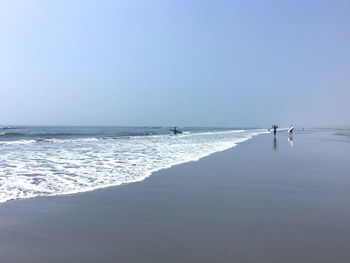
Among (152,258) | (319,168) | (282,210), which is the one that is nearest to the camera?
(152,258)

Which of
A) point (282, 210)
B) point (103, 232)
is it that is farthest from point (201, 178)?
point (103, 232)

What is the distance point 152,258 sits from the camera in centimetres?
335

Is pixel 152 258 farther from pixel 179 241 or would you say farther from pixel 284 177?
pixel 284 177

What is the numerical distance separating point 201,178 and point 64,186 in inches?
148

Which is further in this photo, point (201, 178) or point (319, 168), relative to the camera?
point (319, 168)

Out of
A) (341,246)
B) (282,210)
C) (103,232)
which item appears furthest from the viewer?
(282,210)

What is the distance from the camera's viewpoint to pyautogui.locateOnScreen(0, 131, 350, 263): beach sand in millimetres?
3490

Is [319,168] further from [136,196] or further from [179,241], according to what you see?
[179,241]

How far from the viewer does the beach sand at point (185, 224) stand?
3.49m

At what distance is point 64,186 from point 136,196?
2116 mm

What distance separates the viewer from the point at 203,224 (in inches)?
181

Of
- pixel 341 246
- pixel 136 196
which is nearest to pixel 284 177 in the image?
pixel 136 196

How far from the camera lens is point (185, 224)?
459cm

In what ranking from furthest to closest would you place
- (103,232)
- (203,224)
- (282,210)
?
(282,210) → (203,224) → (103,232)
